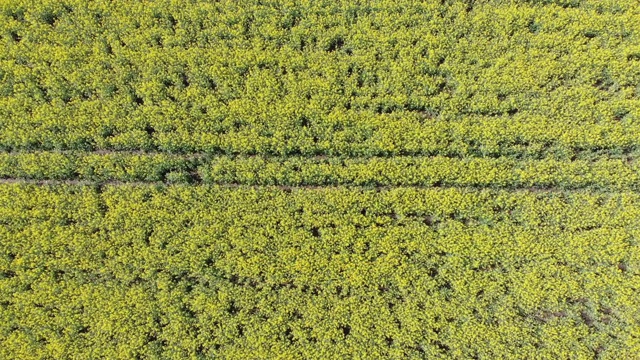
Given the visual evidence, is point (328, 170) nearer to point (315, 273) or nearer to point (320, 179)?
point (320, 179)

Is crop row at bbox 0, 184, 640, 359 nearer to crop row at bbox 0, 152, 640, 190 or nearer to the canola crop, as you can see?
the canola crop

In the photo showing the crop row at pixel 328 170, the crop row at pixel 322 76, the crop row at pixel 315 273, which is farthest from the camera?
the crop row at pixel 322 76

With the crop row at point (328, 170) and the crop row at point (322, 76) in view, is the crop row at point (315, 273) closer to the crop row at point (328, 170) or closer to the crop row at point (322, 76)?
the crop row at point (328, 170)

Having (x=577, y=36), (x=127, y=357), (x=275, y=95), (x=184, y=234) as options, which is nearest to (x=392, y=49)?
(x=275, y=95)

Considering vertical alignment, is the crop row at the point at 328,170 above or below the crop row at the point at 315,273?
above

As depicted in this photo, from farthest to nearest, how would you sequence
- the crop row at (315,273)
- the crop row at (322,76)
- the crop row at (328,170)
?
the crop row at (322,76) < the crop row at (328,170) < the crop row at (315,273)

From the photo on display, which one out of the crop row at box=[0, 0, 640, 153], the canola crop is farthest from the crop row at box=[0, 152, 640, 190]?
the crop row at box=[0, 0, 640, 153]

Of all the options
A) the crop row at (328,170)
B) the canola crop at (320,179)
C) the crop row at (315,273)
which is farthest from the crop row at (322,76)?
the crop row at (315,273)

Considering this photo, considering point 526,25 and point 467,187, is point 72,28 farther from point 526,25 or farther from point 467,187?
point 526,25
